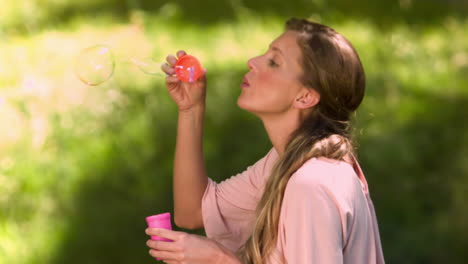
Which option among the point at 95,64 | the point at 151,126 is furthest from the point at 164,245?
the point at 151,126

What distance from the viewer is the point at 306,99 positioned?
7.72 feet

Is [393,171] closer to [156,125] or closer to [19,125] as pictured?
[156,125]

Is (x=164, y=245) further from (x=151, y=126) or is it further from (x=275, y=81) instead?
(x=151, y=126)

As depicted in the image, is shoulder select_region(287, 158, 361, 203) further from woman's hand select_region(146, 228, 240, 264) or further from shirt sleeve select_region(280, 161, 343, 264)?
A: woman's hand select_region(146, 228, 240, 264)

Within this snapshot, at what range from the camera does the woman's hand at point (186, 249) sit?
217cm

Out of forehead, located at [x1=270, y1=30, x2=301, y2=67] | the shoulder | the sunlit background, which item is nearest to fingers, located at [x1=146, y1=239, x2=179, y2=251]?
the shoulder

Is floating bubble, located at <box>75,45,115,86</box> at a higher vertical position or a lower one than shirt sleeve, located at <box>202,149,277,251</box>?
higher

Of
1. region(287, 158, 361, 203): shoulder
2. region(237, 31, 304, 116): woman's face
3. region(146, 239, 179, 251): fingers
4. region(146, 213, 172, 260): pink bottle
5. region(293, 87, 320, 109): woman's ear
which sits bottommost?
region(146, 239, 179, 251): fingers

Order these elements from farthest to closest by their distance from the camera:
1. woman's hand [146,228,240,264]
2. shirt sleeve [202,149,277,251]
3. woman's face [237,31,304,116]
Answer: shirt sleeve [202,149,277,251] < woman's face [237,31,304,116] < woman's hand [146,228,240,264]

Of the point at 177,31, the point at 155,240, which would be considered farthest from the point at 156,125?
the point at 155,240

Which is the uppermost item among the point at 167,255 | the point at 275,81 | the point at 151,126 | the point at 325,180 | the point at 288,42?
the point at 288,42

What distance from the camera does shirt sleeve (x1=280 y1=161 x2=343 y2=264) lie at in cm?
206

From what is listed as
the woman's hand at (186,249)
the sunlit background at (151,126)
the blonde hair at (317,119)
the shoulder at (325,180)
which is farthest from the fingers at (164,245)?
the sunlit background at (151,126)

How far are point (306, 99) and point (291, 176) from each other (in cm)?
29
